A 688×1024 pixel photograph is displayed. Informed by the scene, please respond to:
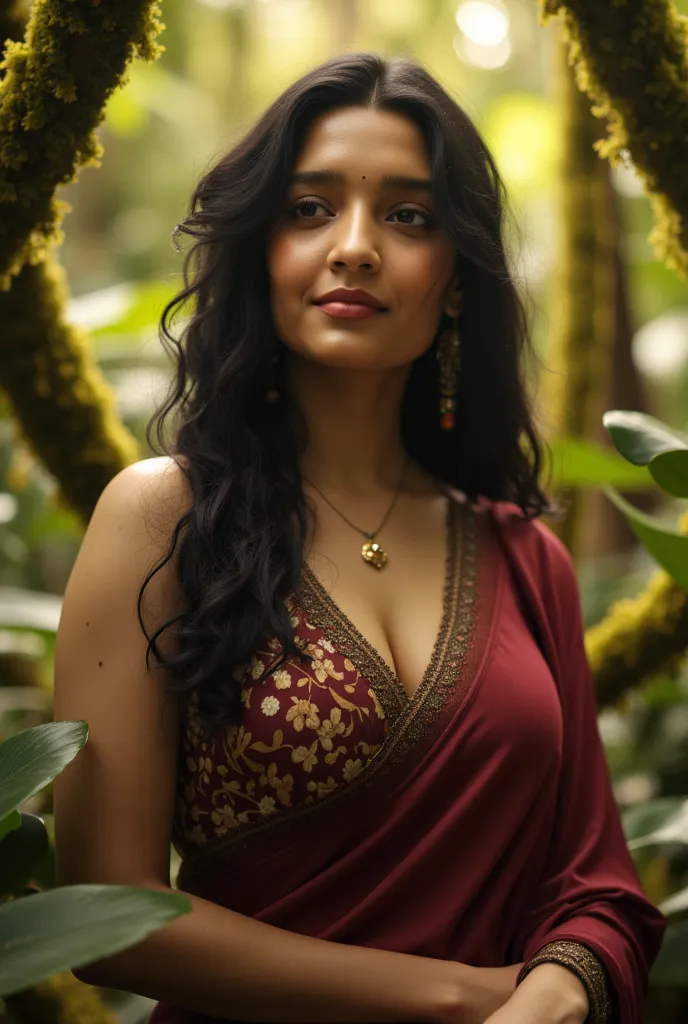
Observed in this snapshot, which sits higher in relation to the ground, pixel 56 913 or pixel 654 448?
pixel 654 448

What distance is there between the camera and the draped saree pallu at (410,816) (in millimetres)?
1188

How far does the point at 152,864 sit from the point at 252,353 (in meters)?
0.60

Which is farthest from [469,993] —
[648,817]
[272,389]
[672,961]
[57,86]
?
[57,86]

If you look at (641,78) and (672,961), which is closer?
(641,78)

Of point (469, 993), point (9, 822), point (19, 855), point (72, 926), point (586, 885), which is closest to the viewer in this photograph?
point (72, 926)

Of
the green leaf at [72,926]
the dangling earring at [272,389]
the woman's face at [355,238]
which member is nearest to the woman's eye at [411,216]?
the woman's face at [355,238]

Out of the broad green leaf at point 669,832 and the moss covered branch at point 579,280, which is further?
the moss covered branch at point 579,280

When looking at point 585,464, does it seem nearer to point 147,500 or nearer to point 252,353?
point 252,353

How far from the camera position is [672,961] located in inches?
58.5

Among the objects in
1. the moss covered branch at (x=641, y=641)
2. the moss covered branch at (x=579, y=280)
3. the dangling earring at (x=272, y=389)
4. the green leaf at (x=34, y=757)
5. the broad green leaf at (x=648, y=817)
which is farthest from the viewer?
the moss covered branch at (x=579, y=280)

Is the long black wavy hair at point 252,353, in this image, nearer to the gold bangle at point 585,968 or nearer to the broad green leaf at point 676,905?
the gold bangle at point 585,968

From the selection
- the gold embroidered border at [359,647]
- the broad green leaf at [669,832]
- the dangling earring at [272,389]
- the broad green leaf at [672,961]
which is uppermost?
the dangling earring at [272,389]

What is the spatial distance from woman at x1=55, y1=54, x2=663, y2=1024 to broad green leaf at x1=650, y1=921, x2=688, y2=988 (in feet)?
0.47

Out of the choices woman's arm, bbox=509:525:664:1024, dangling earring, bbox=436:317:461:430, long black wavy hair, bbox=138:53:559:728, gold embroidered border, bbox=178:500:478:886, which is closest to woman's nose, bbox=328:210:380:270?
long black wavy hair, bbox=138:53:559:728
